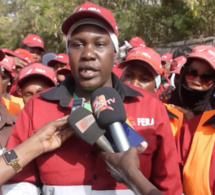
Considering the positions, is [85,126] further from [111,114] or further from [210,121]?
[210,121]

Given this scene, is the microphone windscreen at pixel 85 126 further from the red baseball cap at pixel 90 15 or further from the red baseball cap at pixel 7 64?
the red baseball cap at pixel 7 64

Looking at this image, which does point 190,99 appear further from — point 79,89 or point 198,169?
point 79,89

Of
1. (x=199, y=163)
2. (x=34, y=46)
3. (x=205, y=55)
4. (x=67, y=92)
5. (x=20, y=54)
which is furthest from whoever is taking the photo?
(x=34, y=46)

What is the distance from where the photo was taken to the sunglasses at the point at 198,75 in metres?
3.71

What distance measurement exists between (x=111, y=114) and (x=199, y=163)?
1.01 metres

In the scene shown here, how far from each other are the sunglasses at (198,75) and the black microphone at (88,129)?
1767mm

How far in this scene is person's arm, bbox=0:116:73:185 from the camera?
2.30 meters

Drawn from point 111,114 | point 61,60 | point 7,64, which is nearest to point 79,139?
point 111,114

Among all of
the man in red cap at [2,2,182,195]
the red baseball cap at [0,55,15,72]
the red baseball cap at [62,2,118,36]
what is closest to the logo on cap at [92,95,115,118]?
the man in red cap at [2,2,182,195]

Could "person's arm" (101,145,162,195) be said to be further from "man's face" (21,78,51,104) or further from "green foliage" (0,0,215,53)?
"green foliage" (0,0,215,53)

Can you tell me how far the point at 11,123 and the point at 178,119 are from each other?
135 centimetres

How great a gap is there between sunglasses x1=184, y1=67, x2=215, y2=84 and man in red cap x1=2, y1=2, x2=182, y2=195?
3.77ft

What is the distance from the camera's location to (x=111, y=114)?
208cm

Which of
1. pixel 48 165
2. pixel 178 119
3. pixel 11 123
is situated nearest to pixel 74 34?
pixel 48 165
